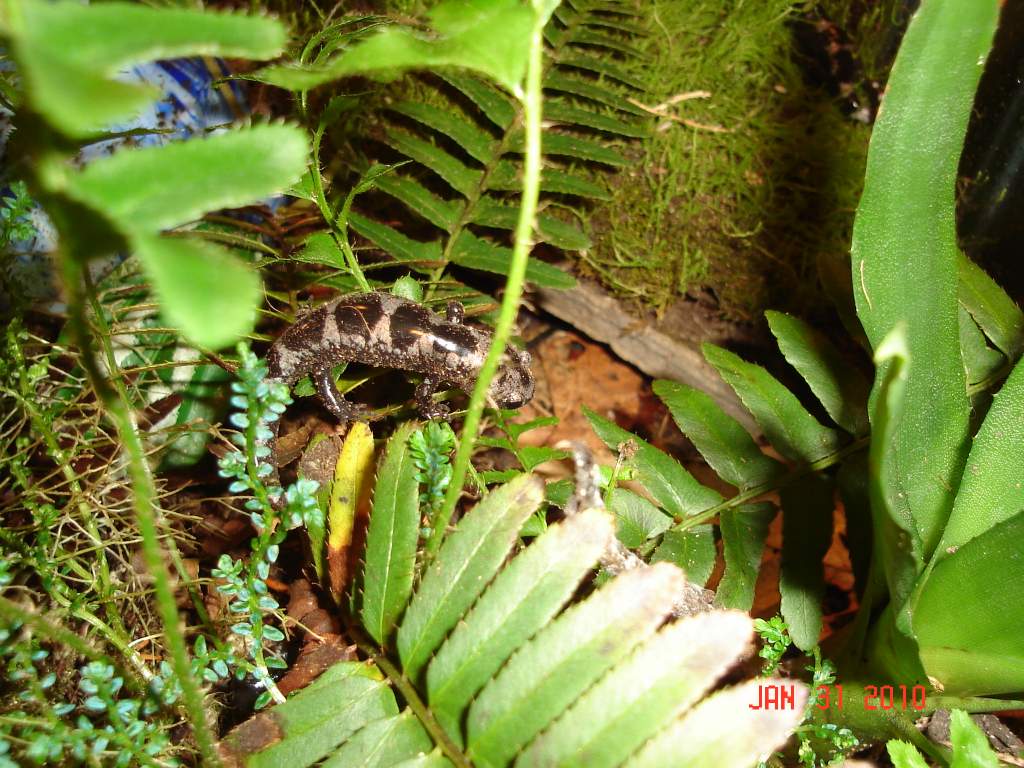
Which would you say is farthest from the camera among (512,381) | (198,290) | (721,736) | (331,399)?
(512,381)

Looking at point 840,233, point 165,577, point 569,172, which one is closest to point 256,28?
point 165,577

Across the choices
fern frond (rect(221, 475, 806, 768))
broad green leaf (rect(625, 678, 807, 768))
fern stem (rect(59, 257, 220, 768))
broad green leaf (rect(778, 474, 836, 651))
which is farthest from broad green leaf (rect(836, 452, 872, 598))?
fern stem (rect(59, 257, 220, 768))

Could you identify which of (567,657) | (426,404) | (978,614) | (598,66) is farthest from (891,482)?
(598,66)

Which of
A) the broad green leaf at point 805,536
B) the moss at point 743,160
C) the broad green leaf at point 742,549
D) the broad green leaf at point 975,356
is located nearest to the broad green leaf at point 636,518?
the broad green leaf at point 742,549

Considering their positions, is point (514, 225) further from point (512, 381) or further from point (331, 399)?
point (331, 399)

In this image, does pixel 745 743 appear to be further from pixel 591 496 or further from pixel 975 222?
pixel 975 222

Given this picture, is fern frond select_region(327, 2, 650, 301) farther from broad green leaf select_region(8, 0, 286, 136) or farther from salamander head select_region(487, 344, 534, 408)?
broad green leaf select_region(8, 0, 286, 136)
